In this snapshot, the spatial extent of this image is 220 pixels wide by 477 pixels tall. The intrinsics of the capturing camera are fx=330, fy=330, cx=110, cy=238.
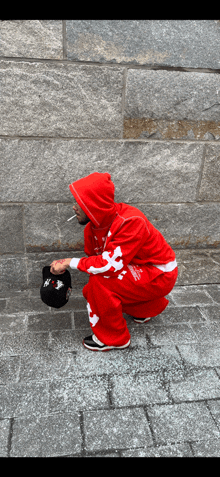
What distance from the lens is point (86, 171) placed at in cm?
302

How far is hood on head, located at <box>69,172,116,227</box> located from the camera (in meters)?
2.24

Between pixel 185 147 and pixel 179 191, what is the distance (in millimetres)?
423

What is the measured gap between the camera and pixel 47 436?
185 centimetres

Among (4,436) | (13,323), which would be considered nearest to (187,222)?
(13,323)

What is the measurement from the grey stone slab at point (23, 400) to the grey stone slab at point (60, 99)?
2.01m

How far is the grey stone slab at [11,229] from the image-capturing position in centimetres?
305

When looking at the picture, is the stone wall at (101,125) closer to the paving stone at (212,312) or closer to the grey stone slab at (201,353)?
the paving stone at (212,312)

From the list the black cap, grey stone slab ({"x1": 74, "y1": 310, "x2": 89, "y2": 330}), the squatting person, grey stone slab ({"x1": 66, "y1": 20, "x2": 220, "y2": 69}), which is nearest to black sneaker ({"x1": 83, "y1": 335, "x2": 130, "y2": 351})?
the squatting person

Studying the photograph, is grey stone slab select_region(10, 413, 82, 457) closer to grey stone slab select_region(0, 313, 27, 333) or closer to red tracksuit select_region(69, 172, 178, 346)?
red tracksuit select_region(69, 172, 178, 346)

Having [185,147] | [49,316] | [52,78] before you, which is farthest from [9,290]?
[185,147]

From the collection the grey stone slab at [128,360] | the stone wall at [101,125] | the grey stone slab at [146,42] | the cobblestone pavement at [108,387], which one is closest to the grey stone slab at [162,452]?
the cobblestone pavement at [108,387]

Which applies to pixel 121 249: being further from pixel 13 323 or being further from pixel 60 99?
pixel 60 99

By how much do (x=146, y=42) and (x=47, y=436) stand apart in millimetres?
2979

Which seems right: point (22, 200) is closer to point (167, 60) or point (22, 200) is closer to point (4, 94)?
point (4, 94)
